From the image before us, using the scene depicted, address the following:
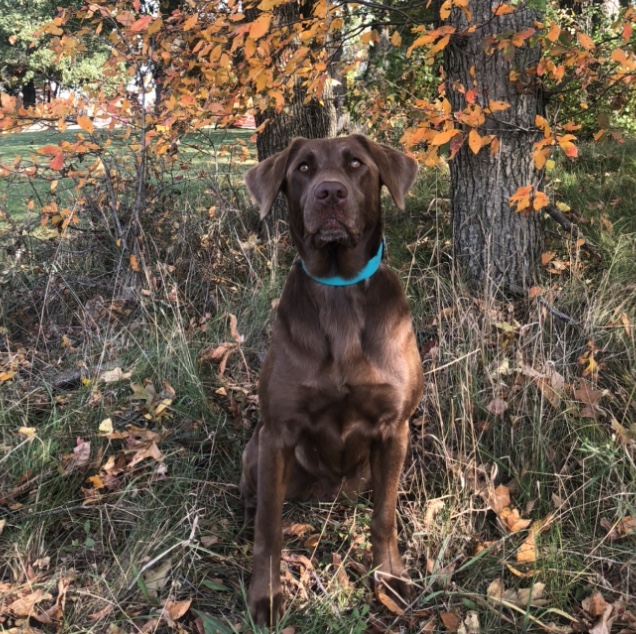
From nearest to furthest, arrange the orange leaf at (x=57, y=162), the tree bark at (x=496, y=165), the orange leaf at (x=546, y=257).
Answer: the orange leaf at (x=57, y=162) → the tree bark at (x=496, y=165) → the orange leaf at (x=546, y=257)

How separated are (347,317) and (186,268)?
91.8 inches

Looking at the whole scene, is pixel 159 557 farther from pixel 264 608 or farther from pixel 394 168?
pixel 394 168

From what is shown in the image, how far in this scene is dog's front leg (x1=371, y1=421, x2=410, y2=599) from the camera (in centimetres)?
230

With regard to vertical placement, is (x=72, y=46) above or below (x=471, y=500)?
above

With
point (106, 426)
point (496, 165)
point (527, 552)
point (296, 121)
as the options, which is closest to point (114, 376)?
point (106, 426)

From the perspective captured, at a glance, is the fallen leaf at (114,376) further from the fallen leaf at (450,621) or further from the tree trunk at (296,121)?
the tree trunk at (296,121)

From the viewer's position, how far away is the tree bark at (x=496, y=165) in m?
3.41

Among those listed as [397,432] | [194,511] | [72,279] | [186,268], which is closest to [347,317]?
[397,432]

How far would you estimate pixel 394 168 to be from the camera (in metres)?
2.48

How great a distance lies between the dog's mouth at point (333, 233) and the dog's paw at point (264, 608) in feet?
Answer: 4.32

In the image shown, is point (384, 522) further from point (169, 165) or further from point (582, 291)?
point (169, 165)

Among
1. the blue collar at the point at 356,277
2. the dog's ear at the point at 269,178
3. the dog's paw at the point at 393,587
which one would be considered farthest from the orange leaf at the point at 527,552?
the dog's ear at the point at 269,178

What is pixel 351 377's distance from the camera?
216 cm

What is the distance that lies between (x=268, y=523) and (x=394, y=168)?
1.51 metres
